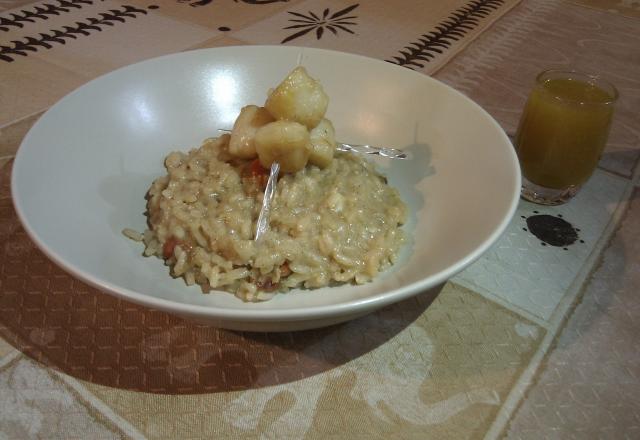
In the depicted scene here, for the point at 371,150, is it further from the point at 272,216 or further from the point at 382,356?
the point at 382,356

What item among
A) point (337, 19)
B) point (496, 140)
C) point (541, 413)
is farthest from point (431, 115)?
point (337, 19)

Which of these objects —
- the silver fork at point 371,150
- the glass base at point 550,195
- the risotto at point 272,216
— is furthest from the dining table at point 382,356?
the silver fork at point 371,150

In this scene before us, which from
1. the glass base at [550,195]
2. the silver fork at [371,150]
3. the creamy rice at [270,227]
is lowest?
the glass base at [550,195]

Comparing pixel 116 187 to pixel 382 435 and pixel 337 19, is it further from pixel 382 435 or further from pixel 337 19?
pixel 337 19

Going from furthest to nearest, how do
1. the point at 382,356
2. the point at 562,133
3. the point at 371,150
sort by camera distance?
the point at 562,133 → the point at 371,150 → the point at 382,356

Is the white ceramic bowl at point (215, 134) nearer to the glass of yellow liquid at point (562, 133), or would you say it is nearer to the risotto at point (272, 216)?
the risotto at point (272, 216)

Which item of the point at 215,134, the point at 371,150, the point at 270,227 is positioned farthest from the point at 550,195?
the point at 215,134
